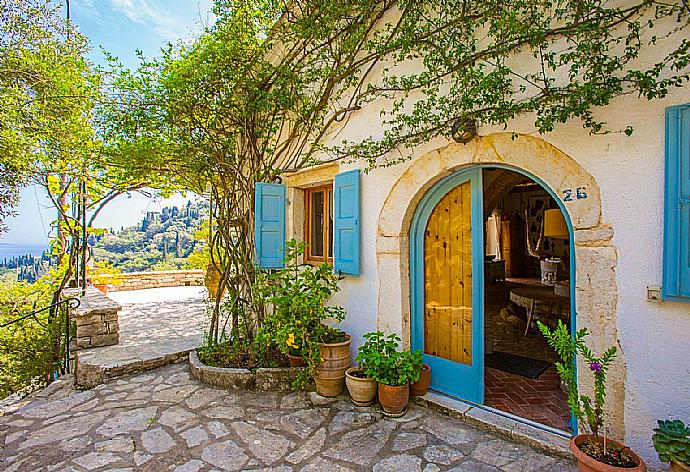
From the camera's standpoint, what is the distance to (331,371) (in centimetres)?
388

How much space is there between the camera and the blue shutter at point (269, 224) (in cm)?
482

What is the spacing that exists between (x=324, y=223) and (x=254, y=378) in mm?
2075

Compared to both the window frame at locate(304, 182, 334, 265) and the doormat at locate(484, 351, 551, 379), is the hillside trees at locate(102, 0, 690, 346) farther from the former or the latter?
the doormat at locate(484, 351, 551, 379)

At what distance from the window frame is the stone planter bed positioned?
146 centimetres

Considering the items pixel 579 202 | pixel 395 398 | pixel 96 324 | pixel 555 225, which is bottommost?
pixel 395 398

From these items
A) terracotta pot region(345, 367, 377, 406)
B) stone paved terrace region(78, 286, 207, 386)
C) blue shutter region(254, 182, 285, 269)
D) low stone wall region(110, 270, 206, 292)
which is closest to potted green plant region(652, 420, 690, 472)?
terracotta pot region(345, 367, 377, 406)

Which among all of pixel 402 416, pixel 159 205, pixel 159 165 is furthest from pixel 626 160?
pixel 159 205

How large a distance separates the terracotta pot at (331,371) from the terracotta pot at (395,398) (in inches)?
23.1

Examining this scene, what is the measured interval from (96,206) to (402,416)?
18.7ft

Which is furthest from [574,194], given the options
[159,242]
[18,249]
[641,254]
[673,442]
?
[159,242]

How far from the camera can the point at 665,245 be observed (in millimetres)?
2365

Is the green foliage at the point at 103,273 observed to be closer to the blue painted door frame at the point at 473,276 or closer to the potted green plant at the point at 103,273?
the potted green plant at the point at 103,273

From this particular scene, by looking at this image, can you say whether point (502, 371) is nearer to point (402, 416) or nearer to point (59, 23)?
point (402, 416)

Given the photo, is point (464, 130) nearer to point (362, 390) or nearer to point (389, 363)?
point (389, 363)
